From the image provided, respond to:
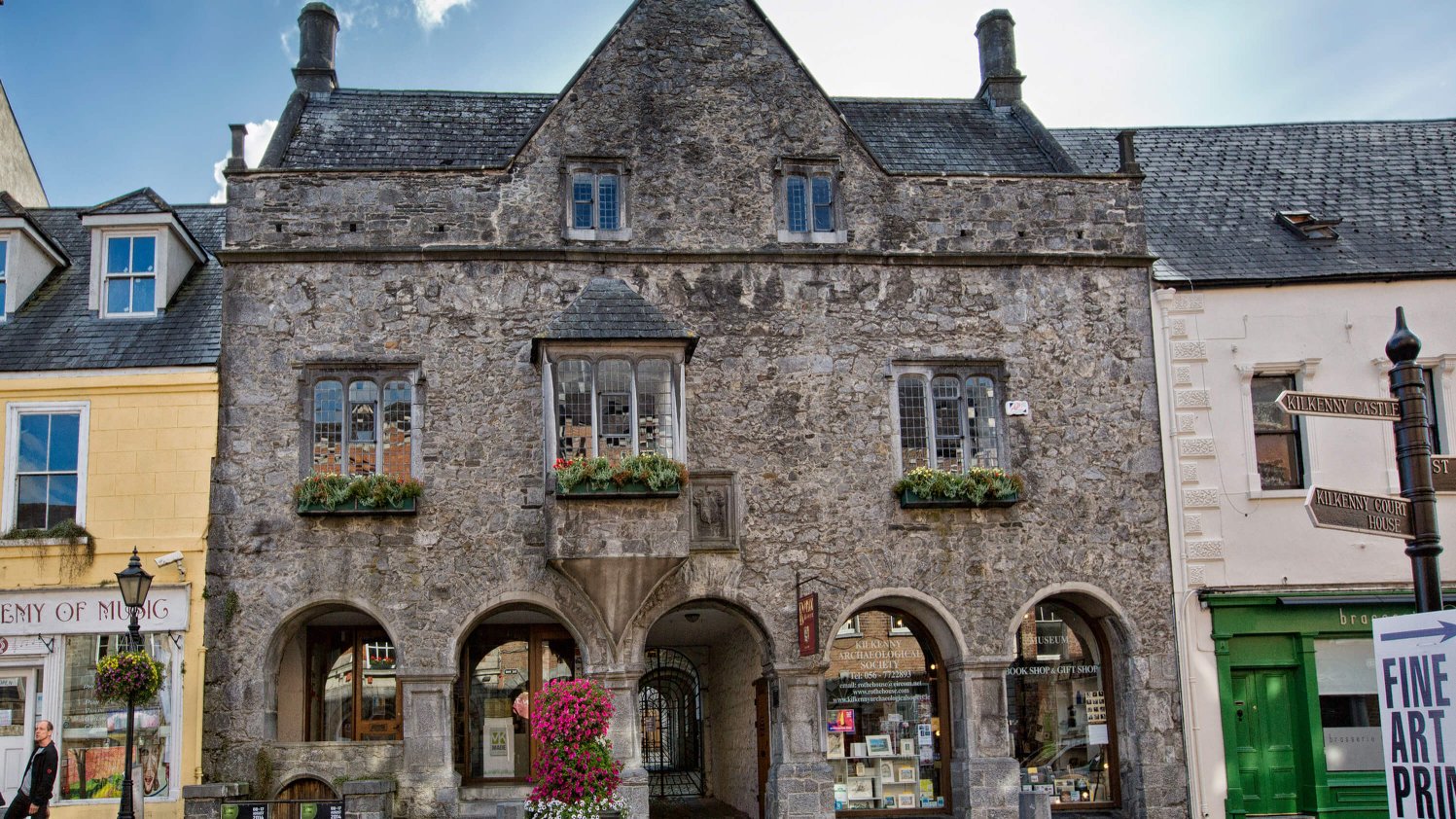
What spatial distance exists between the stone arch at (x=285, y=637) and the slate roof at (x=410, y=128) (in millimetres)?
6394

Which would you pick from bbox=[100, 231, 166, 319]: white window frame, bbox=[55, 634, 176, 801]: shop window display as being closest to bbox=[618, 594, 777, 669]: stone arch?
bbox=[55, 634, 176, 801]: shop window display

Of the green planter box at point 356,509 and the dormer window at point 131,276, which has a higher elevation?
the dormer window at point 131,276

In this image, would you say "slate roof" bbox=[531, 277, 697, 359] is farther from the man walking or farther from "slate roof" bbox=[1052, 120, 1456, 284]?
the man walking

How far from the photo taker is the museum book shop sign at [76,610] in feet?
56.7

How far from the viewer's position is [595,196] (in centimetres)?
1903

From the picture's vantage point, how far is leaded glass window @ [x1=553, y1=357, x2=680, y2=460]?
17578mm

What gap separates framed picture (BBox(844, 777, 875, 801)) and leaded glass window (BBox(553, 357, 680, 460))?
513 centimetres

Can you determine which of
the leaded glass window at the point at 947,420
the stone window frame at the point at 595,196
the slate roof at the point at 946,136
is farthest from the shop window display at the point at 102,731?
the slate roof at the point at 946,136

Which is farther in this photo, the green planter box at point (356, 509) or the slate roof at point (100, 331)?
the slate roof at point (100, 331)

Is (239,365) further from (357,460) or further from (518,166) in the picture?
(518,166)

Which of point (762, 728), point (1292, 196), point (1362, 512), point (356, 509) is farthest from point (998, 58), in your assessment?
point (1362, 512)

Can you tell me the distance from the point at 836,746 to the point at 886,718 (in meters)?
0.80

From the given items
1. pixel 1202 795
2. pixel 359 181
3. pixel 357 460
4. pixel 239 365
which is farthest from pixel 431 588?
pixel 1202 795

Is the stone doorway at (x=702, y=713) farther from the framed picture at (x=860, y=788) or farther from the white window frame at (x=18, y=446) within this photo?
the white window frame at (x=18, y=446)
